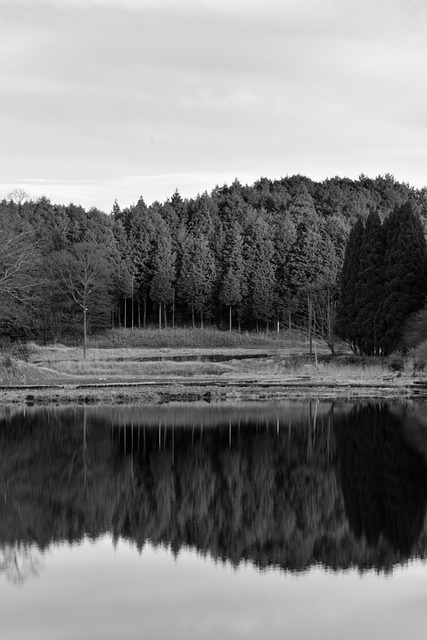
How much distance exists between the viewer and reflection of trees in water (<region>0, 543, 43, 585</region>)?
12.7m

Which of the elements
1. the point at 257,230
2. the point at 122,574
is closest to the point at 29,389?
the point at 122,574

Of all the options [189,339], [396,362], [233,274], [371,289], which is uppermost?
[233,274]

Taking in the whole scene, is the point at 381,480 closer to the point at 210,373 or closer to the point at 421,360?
the point at 421,360

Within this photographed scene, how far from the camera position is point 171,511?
16.7 metres

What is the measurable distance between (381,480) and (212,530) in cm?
548

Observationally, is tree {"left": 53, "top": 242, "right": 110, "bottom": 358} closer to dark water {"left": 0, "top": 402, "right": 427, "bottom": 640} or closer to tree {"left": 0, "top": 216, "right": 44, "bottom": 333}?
tree {"left": 0, "top": 216, "right": 44, "bottom": 333}

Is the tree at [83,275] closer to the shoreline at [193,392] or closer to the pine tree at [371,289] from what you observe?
the pine tree at [371,289]

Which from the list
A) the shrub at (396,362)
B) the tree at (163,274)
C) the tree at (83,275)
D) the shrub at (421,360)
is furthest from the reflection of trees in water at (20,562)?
the tree at (163,274)

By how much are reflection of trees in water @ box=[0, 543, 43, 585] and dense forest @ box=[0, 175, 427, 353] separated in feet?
142

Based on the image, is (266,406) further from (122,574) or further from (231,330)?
(231,330)

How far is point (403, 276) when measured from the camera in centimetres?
5141

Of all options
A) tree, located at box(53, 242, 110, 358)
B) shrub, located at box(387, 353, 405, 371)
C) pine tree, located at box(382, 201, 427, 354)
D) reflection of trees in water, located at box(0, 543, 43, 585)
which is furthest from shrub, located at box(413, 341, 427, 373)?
tree, located at box(53, 242, 110, 358)

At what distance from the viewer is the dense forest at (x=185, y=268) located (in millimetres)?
73812

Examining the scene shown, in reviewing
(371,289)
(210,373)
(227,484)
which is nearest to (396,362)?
(210,373)
